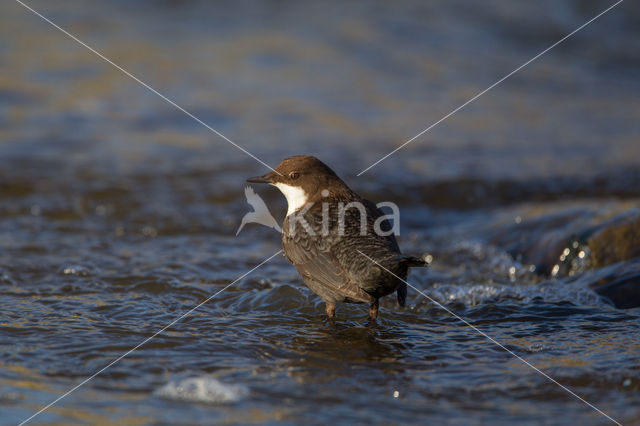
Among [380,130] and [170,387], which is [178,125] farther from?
[170,387]

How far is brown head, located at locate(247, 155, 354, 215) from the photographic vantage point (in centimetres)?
535

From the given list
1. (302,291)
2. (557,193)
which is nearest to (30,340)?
(302,291)

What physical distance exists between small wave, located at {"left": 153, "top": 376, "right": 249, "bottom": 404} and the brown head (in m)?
1.97

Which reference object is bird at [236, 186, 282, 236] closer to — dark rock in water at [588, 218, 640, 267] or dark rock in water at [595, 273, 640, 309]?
dark rock in water at [588, 218, 640, 267]

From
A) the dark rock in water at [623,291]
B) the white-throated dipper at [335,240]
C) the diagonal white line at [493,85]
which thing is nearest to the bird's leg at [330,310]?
the white-throated dipper at [335,240]

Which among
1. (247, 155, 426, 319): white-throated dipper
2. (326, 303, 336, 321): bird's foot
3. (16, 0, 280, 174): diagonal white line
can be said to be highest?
(16, 0, 280, 174): diagonal white line

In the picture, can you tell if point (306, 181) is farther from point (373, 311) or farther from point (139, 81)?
point (139, 81)

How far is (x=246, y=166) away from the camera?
966cm

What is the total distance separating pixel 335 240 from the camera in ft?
15.8

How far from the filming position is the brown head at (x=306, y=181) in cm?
535

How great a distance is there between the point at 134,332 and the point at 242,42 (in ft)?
34.7

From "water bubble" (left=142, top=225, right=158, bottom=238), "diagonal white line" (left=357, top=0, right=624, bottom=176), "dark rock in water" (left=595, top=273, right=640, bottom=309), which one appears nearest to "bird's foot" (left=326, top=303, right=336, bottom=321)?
"dark rock in water" (left=595, top=273, right=640, bottom=309)

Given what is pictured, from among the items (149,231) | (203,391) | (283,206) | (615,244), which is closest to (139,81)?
(283,206)

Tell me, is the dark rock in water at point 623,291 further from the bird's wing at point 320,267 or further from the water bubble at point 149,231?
the water bubble at point 149,231
